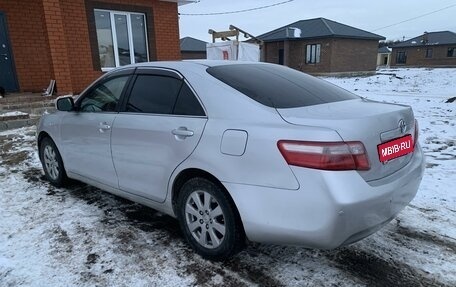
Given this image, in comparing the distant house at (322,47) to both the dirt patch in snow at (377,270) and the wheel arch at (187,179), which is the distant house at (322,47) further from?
the wheel arch at (187,179)

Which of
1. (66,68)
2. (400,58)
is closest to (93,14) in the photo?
(66,68)

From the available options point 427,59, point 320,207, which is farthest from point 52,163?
point 427,59

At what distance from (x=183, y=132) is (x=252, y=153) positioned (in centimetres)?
68

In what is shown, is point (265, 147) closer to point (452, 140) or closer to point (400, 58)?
point (452, 140)

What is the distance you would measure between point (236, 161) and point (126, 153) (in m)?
1.32

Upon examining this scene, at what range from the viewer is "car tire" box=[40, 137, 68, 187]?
4.42m

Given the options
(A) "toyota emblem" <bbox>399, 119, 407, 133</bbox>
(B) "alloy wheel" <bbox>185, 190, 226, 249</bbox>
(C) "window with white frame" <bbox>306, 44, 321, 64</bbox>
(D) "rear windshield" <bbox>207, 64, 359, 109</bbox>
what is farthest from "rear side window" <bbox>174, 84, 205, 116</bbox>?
(C) "window with white frame" <bbox>306, 44, 321, 64</bbox>

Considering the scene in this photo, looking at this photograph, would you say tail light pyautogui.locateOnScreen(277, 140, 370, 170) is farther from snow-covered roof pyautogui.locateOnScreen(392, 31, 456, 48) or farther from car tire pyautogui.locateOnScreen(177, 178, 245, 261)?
snow-covered roof pyautogui.locateOnScreen(392, 31, 456, 48)

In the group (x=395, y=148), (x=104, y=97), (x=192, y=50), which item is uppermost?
(x=192, y=50)

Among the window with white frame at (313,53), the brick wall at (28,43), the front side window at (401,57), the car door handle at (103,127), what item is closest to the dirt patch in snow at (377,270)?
the car door handle at (103,127)

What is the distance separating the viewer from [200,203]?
9.21ft

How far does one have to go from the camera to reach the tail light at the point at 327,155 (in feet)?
7.10

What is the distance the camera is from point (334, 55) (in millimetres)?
31344

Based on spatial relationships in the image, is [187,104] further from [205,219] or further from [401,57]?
[401,57]
